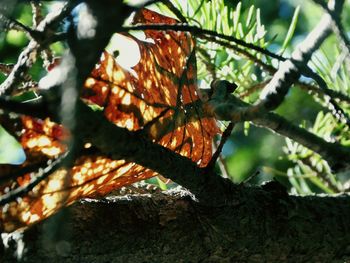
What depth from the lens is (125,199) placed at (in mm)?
479

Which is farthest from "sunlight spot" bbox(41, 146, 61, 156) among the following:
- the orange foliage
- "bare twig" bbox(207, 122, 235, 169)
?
"bare twig" bbox(207, 122, 235, 169)

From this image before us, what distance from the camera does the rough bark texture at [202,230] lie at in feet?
1.43

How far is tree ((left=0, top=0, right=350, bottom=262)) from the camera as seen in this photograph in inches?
11.6

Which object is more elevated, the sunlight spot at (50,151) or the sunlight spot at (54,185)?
the sunlight spot at (50,151)

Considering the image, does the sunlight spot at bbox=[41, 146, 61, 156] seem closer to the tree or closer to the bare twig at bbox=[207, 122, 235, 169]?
the tree

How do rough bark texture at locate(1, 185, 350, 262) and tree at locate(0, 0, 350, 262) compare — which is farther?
rough bark texture at locate(1, 185, 350, 262)

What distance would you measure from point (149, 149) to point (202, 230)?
5.7 inches

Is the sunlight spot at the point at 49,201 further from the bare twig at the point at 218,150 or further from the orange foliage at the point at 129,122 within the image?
the bare twig at the point at 218,150

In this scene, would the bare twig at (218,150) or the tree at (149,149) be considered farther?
the bare twig at (218,150)

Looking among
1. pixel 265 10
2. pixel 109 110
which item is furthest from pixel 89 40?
pixel 265 10

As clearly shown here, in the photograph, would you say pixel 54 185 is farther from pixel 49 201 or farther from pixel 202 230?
pixel 202 230

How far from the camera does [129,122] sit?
0.39 m

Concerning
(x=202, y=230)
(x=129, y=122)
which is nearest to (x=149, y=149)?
(x=129, y=122)

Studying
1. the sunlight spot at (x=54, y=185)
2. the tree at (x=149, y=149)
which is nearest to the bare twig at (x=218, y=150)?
the tree at (x=149, y=149)
